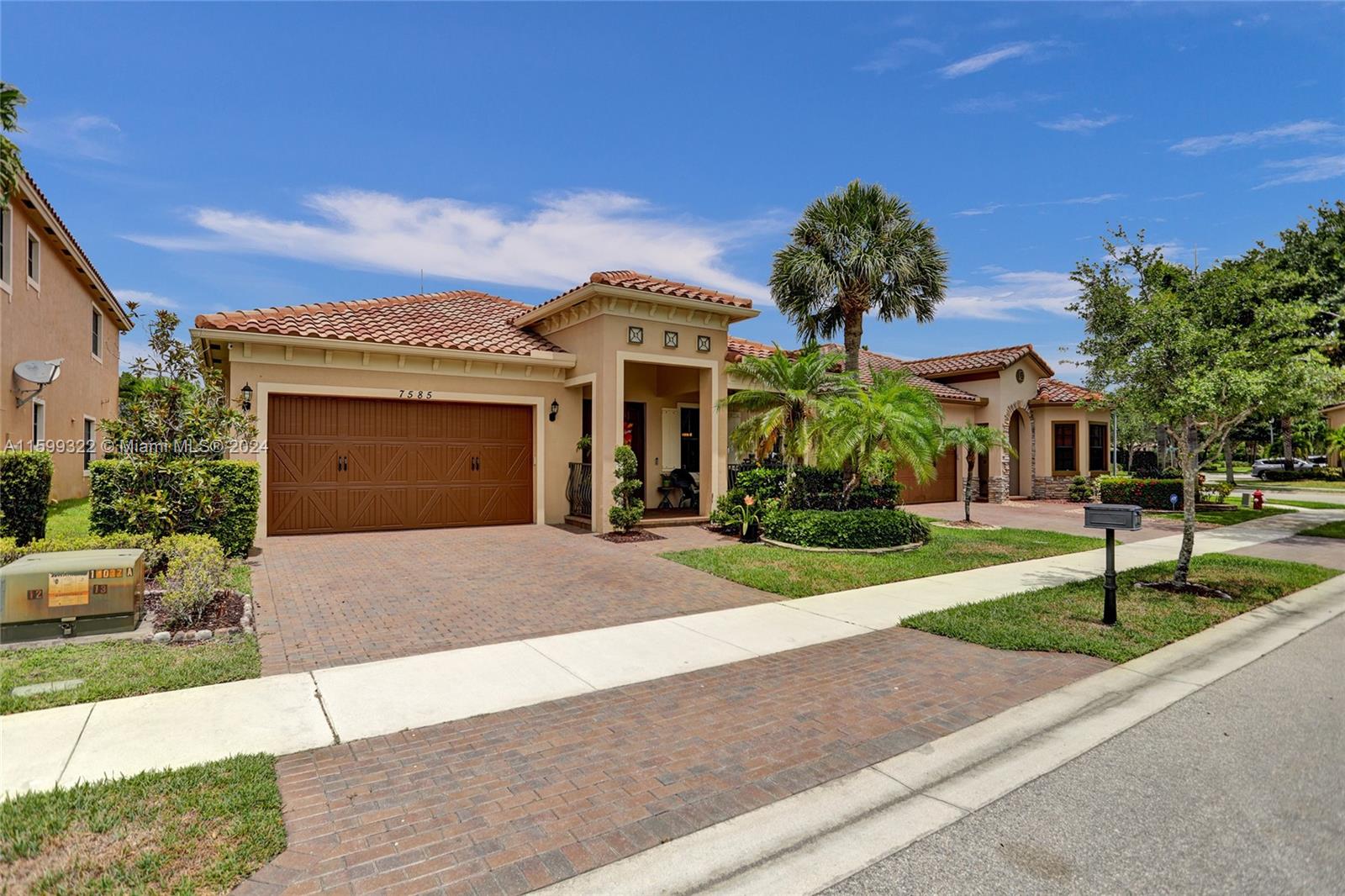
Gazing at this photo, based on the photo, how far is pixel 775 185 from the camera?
649 inches

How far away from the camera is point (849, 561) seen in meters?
10.9

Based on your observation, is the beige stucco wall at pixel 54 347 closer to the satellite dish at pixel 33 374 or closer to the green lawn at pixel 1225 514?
the satellite dish at pixel 33 374

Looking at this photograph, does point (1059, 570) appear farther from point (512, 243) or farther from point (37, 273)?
point (37, 273)

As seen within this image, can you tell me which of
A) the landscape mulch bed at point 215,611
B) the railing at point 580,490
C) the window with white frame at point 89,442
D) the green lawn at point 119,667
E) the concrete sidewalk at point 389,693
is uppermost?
the window with white frame at point 89,442

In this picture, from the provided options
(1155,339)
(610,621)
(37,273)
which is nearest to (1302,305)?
(1155,339)

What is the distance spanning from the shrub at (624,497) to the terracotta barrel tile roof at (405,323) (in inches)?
134

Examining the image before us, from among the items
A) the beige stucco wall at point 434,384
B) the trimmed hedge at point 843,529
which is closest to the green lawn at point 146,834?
the trimmed hedge at point 843,529

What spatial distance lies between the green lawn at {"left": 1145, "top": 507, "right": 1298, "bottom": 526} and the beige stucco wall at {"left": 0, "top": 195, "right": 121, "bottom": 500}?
90.0 ft

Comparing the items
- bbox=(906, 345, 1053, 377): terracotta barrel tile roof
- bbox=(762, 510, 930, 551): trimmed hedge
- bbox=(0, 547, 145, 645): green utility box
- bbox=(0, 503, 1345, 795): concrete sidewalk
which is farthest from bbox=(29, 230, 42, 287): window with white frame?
bbox=(906, 345, 1053, 377): terracotta barrel tile roof

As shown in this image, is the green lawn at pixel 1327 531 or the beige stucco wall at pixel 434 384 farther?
the green lawn at pixel 1327 531

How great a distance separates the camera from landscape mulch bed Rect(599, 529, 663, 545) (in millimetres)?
12812

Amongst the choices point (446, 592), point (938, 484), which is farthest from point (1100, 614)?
point (938, 484)

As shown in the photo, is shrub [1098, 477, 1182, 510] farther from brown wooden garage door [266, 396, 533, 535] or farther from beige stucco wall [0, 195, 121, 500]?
beige stucco wall [0, 195, 121, 500]

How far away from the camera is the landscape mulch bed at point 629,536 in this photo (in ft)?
42.0
